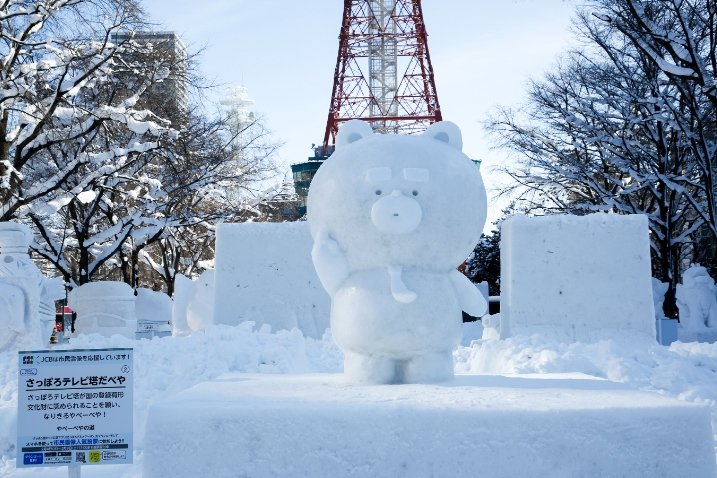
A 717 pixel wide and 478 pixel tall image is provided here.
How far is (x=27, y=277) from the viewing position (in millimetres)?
8719

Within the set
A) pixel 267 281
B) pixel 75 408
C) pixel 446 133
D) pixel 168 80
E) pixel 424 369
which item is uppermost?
pixel 168 80

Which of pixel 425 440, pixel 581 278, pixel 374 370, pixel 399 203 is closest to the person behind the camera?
pixel 425 440

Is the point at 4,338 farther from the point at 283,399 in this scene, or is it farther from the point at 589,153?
the point at 589,153

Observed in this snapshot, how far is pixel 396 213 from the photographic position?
4.51 metres

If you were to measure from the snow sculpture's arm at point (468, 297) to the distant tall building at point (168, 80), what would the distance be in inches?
445

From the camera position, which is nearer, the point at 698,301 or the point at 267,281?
the point at 267,281

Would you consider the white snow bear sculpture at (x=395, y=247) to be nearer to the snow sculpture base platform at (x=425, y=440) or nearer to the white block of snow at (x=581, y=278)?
the snow sculpture base platform at (x=425, y=440)

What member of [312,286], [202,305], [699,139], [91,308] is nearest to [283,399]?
[312,286]

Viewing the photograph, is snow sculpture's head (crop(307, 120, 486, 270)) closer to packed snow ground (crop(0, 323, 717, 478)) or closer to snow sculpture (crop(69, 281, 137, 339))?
packed snow ground (crop(0, 323, 717, 478))

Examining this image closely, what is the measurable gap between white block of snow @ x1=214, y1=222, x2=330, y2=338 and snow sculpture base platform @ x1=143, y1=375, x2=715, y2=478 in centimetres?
742

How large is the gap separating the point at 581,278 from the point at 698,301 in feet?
18.5

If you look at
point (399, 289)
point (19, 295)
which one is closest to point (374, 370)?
point (399, 289)

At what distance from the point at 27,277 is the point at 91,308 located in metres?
4.72

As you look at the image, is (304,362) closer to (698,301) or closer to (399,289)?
(399,289)
